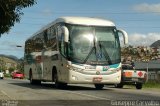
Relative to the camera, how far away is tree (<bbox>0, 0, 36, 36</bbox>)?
15727mm

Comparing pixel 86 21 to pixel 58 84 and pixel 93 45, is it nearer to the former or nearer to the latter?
pixel 93 45

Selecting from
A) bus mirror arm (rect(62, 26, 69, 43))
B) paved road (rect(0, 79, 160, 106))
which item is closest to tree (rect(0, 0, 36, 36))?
paved road (rect(0, 79, 160, 106))

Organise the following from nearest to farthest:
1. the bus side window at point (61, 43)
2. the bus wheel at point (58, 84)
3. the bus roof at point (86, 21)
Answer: the bus side window at point (61, 43)
the bus roof at point (86, 21)
the bus wheel at point (58, 84)

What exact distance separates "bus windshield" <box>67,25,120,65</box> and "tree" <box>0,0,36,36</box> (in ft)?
21.8

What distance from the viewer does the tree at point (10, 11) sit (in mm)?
15727

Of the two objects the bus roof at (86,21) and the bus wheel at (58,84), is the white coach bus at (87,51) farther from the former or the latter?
the bus wheel at (58,84)

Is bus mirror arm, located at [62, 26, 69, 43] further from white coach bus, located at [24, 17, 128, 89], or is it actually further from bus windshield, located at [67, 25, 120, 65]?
bus windshield, located at [67, 25, 120, 65]

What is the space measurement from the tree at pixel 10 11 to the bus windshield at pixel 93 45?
21.8 ft

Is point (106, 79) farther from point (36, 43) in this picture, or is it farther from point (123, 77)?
point (36, 43)

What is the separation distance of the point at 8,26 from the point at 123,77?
45.0 ft

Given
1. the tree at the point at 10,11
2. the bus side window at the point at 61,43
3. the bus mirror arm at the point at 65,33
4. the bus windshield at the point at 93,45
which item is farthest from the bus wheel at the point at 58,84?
the tree at the point at 10,11

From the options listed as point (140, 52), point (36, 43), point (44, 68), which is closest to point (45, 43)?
point (44, 68)

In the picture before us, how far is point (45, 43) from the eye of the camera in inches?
1127

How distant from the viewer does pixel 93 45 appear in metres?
24.0
